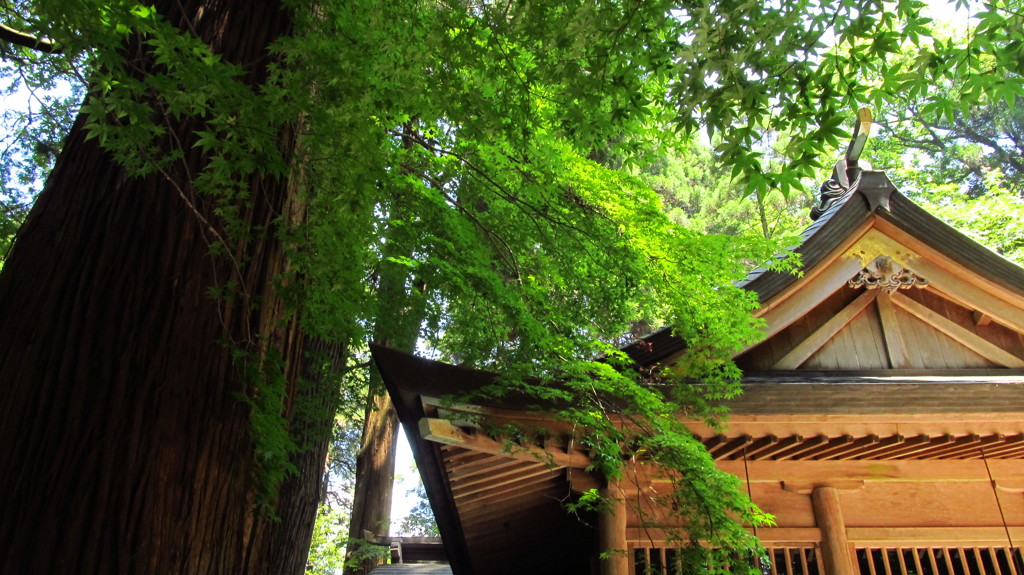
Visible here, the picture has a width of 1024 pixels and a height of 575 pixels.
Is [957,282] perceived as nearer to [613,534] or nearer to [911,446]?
[911,446]

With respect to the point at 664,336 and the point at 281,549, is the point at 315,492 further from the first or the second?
the point at 664,336

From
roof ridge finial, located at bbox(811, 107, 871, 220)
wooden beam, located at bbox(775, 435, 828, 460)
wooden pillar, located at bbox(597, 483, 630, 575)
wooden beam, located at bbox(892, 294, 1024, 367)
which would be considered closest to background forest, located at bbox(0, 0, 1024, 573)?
wooden pillar, located at bbox(597, 483, 630, 575)

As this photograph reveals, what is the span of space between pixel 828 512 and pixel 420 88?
4140 mm

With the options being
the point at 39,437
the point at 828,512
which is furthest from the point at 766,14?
the point at 828,512

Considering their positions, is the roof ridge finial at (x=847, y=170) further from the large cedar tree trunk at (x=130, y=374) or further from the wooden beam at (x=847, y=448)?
the large cedar tree trunk at (x=130, y=374)

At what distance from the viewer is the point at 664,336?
527 centimetres

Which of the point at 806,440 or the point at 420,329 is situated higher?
the point at 420,329

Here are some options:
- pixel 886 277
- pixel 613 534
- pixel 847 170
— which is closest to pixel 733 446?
pixel 613 534

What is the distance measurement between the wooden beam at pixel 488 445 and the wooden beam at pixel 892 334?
9.57ft

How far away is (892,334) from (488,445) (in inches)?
146

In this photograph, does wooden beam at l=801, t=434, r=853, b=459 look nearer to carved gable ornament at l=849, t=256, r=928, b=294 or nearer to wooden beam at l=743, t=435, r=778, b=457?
wooden beam at l=743, t=435, r=778, b=457

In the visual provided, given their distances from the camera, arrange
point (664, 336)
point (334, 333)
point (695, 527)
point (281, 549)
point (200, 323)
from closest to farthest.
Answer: point (200, 323), point (334, 333), point (695, 527), point (664, 336), point (281, 549)

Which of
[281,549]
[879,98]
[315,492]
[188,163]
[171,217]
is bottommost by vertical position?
[281,549]

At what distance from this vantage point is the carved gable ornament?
5.57 meters
